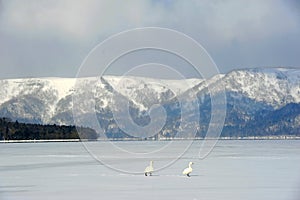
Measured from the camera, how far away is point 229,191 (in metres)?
28.2

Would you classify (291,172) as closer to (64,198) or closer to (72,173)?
(72,173)

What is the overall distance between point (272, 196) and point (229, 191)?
7.68 ft

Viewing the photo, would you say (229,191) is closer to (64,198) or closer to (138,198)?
(138,198)

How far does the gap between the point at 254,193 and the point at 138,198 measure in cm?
526

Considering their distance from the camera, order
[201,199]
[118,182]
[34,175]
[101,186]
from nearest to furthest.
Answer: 1. [201,199]
2. [101,186]
3. [118,182]
4. [34,175]

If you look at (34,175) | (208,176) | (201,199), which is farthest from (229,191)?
(34,175)

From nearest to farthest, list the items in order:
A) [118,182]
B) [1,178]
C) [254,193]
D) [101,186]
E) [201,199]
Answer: [201,199] → [254,193] → [101,186] → [118,182] → [1,178]

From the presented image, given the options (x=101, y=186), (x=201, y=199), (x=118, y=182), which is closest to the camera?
(x=201, y=199)

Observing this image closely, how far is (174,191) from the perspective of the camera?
2814 centimetres

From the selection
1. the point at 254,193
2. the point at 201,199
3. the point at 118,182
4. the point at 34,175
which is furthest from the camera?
the point at 34,175

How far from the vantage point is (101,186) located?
3050 centimetres

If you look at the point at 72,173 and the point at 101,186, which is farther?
the point at 72,173

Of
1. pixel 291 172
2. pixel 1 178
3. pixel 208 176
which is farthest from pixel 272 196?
pixel 1 178

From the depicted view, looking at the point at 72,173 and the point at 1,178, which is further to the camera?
the point at 72,173
